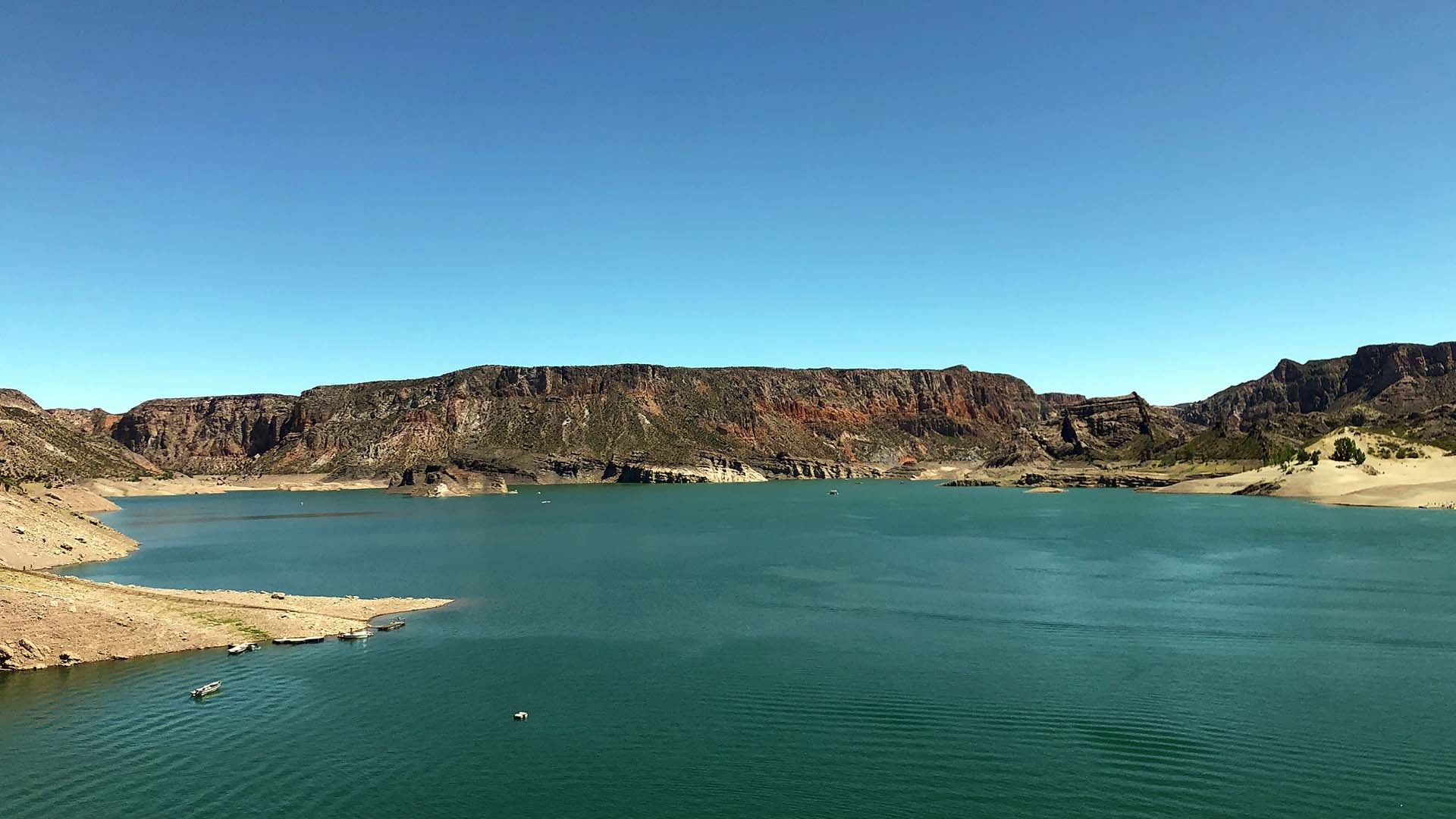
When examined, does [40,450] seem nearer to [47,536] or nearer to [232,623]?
[47,536]

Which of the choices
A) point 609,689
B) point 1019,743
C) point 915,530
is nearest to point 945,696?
point 1019,743

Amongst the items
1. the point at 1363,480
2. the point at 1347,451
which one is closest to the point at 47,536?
the point at 1363,480

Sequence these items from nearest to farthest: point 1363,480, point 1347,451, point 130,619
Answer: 1. point 130,619
2. point 1363,480
3. point 1347,451

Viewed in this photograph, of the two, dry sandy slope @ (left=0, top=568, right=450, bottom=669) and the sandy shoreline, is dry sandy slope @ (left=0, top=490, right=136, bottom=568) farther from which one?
dry sandy slope @ (left=0, top=568, right=450, bottom=669)

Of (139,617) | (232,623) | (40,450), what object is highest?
(40,450)

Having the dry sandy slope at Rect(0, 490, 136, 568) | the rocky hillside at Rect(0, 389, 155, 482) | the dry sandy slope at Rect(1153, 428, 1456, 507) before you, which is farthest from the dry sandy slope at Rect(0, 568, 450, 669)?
the dry sandy slope at Rect(1153, 428, 1456, 507)

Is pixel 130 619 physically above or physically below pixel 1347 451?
below
